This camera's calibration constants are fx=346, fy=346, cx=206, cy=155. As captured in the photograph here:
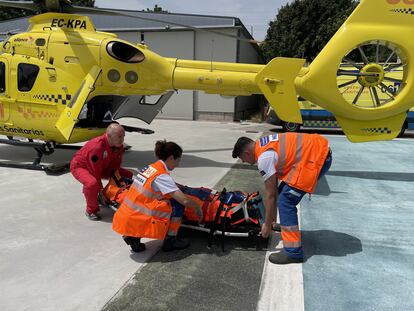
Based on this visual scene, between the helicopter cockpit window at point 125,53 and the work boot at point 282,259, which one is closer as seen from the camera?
the work boot at point 282,259

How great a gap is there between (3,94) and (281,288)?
7.26 m

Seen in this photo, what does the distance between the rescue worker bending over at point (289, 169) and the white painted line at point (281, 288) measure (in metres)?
0.12

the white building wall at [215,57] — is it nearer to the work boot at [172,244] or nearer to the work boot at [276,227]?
the work boot at [276,227]

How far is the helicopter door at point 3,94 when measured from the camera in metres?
7.52

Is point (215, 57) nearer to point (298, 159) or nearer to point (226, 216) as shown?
point (226, 216)

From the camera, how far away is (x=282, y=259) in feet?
11.9

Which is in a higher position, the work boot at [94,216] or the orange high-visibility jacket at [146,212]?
the orange high-visibility jacket at [146,212]

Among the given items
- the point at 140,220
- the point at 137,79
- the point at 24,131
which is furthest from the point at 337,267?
the point at 24,131

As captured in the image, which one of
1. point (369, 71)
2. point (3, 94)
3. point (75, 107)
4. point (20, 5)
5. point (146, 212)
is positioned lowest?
point (146, 212)

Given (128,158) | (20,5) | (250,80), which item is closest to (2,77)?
(20,5)

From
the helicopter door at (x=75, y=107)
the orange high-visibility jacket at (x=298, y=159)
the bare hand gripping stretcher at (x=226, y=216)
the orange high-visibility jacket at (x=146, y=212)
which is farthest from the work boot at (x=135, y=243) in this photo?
the helicopter door at (x=75, y=107)

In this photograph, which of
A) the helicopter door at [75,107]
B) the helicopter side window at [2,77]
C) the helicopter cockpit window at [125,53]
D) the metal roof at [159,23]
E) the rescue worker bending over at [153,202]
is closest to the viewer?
the rescue worker bending over at [153,202]

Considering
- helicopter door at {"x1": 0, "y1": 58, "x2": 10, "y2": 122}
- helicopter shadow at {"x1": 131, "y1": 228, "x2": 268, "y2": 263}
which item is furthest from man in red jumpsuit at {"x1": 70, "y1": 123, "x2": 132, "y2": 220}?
helicopter door at {"x1": 0, "y1": 58, "x2": 10, "y2": 122}

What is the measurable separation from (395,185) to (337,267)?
395 cm
